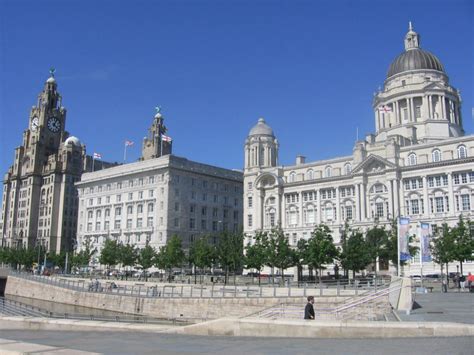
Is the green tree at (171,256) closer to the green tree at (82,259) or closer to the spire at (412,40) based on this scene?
the green tree at (82,259)

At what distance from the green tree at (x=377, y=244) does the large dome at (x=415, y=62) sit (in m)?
51.8

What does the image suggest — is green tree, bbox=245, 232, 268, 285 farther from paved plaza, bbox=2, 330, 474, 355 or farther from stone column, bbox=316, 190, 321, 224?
paved plaza, bbox=2, 330, 474, 355

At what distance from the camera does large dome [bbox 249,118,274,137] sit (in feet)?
363

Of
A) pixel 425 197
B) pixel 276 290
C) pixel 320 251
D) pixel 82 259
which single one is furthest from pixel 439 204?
pixel 82 259

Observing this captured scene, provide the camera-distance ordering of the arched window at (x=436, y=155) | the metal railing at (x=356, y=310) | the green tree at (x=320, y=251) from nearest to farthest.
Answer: the metal railing at (x=356, y=310) < the green tree at (x=320, y=251) < the arched window at (x=436, y=155)

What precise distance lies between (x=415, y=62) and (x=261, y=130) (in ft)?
120

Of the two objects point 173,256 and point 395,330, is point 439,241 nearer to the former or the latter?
point 173,256

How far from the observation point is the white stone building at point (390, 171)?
3248 inches

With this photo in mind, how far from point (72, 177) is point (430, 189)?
326ft

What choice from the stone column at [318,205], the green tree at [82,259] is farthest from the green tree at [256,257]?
the green tree at [82,259]

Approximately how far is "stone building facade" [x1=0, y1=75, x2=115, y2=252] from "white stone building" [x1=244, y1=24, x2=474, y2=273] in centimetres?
5812

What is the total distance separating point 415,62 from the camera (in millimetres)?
109938

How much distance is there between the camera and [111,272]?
103875 millimetres

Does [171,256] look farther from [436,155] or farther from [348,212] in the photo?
[436,155]
